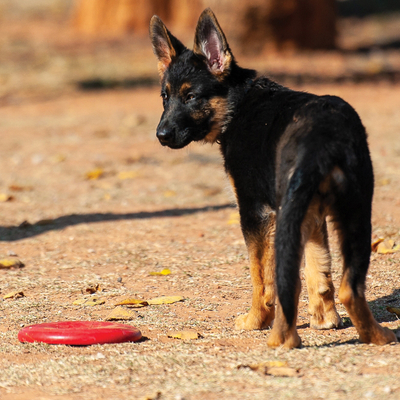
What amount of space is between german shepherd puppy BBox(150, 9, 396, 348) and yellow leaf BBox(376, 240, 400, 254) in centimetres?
161

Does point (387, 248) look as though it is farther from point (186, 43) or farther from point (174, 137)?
point (186, 43)

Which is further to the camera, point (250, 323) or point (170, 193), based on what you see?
point (170, 193)

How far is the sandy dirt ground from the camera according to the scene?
3.67 m

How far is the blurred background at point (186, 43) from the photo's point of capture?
645 inches

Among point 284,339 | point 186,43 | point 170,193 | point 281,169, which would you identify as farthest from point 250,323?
point 186,43

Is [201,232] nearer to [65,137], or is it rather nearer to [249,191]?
[249,191]

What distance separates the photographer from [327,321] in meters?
4.60

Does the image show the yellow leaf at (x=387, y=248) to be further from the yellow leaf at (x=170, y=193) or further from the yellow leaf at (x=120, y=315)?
the yellow leaf at (x=170, y=193)

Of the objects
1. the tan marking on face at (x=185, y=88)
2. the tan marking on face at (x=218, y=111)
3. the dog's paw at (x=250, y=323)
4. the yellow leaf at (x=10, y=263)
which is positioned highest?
the tan marking on face at (x=185, y=88)

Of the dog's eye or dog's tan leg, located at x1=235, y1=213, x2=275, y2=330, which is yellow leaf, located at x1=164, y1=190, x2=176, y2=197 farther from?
dog's tan leg, located at x1=235, y1=213, x2=275, y2=330

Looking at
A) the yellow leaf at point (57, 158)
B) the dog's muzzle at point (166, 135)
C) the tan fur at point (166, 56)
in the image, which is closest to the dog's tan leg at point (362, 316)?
the dog's muzzle at point (166, 135)

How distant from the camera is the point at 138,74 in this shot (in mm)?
17172

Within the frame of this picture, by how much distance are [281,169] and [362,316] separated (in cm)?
94

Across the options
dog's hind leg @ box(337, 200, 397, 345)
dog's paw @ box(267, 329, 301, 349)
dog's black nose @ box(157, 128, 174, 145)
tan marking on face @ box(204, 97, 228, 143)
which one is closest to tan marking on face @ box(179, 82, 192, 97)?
tan marking on face @ box(204, 97, 228, 143)
